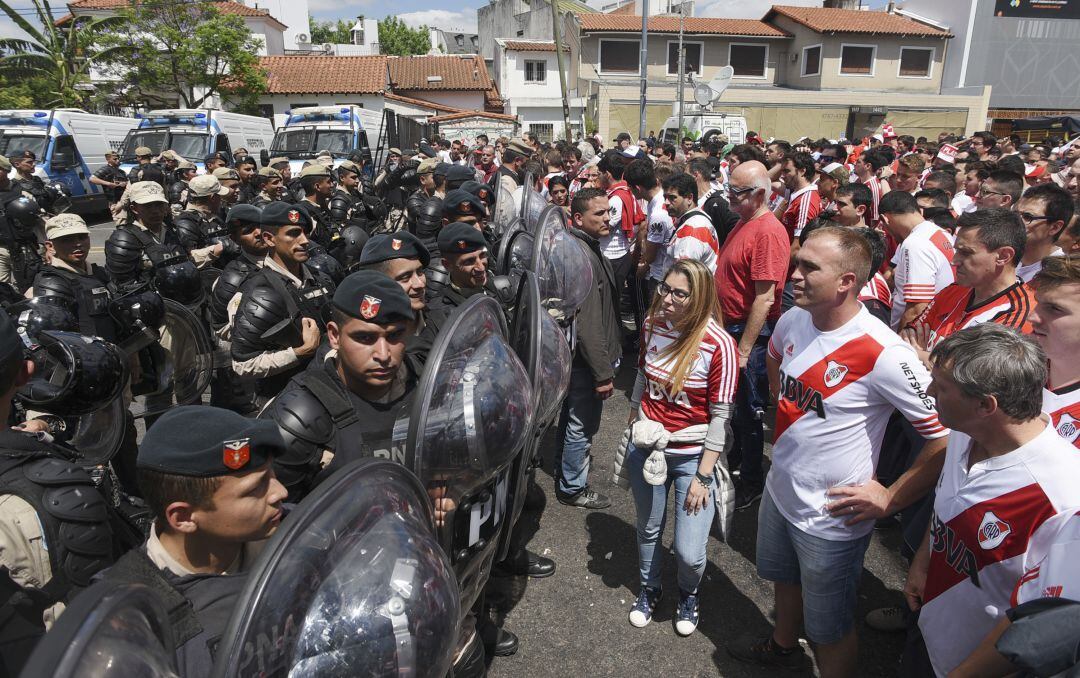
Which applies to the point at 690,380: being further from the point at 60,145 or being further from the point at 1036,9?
the point at 1036,9

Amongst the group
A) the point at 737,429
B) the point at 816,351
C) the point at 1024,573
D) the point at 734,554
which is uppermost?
the point at 816,351

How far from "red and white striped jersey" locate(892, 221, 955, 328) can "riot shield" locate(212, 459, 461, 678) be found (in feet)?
12.4

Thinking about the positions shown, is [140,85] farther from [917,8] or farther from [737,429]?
[917,8]

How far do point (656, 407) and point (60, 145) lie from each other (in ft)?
61.3

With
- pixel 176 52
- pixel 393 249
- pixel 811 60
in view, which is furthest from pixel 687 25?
pixel 393 249

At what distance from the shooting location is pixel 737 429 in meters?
4.52

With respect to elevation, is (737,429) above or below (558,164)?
below

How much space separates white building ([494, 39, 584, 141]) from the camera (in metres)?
41.3

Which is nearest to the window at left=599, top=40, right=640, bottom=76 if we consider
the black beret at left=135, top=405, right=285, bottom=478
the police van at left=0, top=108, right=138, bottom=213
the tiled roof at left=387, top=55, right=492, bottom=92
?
the tiled roof at left=387, top=55, right=492, bottom=92

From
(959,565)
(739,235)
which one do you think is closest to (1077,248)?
(739,235)

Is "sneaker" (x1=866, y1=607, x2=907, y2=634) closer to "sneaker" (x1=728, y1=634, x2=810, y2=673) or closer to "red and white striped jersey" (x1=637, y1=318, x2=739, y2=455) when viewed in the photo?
"sneaker" (x1=728, y1=634, x2=810, y2=673)

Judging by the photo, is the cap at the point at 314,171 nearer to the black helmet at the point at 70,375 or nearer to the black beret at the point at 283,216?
the black beret at the point at 283,216

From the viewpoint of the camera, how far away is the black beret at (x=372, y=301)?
2.38m

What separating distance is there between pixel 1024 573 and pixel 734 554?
7.30 ft
